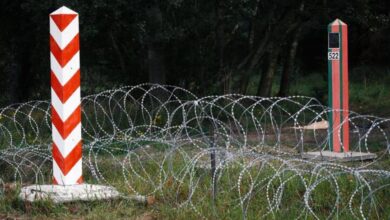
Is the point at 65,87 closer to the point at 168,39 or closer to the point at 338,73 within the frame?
the point at 338,73

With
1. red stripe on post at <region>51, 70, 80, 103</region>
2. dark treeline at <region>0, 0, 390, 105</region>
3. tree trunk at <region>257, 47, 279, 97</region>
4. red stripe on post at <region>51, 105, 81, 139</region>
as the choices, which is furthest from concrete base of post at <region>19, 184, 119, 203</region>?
tree trunk at <region>257, 47, 279, 97</region>

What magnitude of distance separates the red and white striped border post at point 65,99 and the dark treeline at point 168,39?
7622 mm

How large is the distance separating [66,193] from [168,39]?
914 centimetres

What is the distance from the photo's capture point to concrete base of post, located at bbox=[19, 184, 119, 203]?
738cm

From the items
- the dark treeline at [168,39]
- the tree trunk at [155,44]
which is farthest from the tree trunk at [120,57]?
the tree trunk at [155,44]

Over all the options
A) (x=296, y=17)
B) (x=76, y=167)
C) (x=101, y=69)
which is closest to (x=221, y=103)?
(x=296, y=17)

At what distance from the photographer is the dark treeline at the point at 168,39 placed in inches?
642

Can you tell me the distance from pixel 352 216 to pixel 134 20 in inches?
420

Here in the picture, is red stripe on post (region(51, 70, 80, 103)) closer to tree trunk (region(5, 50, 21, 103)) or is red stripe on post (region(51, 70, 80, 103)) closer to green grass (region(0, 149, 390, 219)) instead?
green grass (region(0, 149, 390, 219))

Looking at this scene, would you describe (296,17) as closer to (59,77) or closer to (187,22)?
(187,22)

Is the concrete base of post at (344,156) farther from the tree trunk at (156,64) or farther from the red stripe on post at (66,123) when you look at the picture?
the tree trunk at (156,64)

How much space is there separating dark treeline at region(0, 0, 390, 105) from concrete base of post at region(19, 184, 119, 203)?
8.12m

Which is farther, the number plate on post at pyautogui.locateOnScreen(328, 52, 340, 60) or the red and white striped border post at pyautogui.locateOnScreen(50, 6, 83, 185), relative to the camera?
the number plate on post at pyautogui.locateOnScreen(328, 52, 340, 60)

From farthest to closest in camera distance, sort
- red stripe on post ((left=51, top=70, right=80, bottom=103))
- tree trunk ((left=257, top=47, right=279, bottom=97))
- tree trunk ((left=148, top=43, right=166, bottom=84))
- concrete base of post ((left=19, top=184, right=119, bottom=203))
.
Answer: tree trunk ((left=257, top=47, right=279, bottom=97)), tree trunk ((left=148, top=43, right=166, bottom=84)), red stripe on post ((left=51, top=70, right=80, bottom=103)), concrete base of post ((left=19, top=184, right=119, bottom=203))
